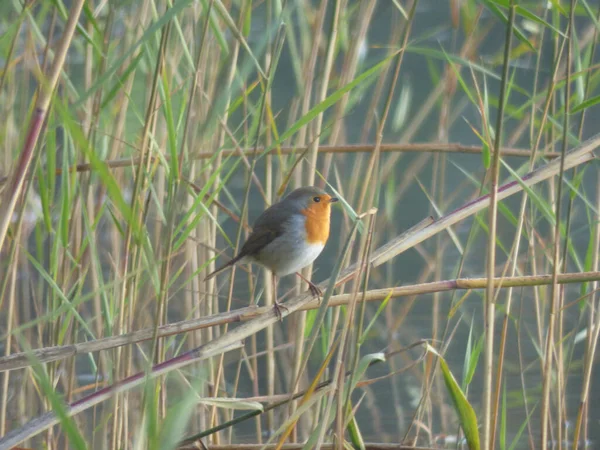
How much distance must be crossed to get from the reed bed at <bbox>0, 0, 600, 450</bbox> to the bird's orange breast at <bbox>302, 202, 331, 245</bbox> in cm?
10

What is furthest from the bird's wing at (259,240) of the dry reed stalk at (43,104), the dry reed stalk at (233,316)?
the dry reed stalk at (43,104)

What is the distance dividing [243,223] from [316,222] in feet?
1.59

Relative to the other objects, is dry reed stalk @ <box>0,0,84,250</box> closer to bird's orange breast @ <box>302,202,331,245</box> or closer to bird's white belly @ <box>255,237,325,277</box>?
bird's white belly @ <box>255,237,325,277</box>

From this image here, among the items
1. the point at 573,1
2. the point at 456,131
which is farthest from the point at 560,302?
the point at 456,131

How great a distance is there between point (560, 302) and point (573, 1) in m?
1.04

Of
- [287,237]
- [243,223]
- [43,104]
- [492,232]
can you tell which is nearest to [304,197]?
[287,237]

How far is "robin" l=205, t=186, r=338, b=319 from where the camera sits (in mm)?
2568

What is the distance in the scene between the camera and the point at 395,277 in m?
4.35

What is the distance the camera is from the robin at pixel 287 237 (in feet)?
8.43

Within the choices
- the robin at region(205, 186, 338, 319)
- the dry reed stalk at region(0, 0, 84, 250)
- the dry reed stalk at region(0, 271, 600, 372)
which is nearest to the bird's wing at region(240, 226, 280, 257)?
the robin at region(205, 186, 338, 319)

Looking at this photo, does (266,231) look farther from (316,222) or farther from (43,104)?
(43,104)

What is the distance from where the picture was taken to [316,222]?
2.71 meters

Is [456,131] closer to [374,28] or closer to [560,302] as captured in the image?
[374,28]

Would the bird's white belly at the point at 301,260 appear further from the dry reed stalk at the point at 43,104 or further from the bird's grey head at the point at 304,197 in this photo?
the dry reed stalk at the point at 43,104
